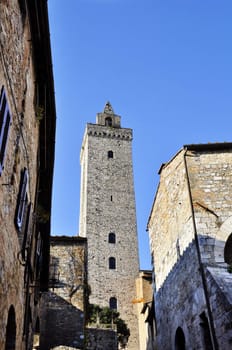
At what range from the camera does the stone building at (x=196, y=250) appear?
866cm

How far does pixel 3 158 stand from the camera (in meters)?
4.80

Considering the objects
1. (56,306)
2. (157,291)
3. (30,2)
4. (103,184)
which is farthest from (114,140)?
(30,2)

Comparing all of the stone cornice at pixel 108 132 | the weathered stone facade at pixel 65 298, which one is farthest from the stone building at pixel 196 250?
the stone cornice at pixel 108 132

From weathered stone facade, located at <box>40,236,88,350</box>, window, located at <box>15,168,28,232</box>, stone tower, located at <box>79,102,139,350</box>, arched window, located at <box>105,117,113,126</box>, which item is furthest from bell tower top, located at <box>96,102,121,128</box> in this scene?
window, located at <box>15,168,28,232</box>

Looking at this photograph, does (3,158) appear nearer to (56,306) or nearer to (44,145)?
(44,145)

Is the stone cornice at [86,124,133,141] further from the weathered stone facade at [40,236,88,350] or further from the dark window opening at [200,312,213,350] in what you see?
the dark window opening at [200,312,213,350]

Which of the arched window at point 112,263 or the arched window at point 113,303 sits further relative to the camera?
the arched window at point 112,263

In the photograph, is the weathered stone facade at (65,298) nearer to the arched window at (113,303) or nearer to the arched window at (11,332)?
the arched window at (11,332)

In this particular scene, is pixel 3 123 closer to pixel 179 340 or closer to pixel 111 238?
pixel 179 340

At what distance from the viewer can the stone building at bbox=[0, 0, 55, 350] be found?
4.98 m

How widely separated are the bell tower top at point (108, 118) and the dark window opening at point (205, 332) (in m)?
39.2

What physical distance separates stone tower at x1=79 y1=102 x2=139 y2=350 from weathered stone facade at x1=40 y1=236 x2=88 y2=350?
1521 cm

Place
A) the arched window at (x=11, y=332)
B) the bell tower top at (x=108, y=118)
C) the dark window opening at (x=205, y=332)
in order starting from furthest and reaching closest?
the bell tower top at (x=108, y=118)
the dark window opening at (x=205, y=332)
the arched window at (x=11, y=332)

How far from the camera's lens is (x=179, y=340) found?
10.8 metres
